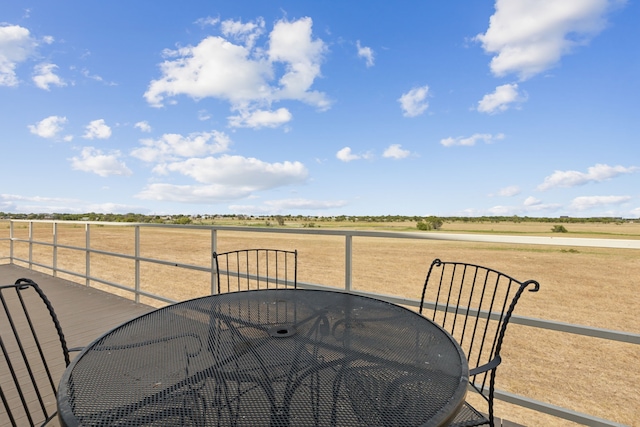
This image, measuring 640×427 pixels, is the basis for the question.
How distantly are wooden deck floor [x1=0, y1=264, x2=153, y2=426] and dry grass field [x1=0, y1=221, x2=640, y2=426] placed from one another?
3.30 feet

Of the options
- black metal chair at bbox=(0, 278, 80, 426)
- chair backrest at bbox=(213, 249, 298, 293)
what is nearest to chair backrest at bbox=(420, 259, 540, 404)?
chair backrest at bbox=(213, 249, 298, 293)

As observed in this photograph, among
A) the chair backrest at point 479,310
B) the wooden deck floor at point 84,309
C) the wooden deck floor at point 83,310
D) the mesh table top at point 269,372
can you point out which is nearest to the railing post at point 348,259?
the chair backrest at point 479,310

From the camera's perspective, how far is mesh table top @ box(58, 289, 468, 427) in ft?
2.52

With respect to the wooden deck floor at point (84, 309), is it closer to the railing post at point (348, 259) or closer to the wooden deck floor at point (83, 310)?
the wooden deck floor at point (83, 310)

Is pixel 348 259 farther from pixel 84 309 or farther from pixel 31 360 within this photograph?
pixel 84 309

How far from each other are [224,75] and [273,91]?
413 centimetres

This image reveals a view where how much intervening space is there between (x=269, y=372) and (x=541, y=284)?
676 inches

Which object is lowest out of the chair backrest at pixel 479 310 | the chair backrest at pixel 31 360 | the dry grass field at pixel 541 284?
the dry grass field at pixel 541 284

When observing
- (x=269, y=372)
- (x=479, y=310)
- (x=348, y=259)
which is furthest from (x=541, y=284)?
(x=269, y=372)

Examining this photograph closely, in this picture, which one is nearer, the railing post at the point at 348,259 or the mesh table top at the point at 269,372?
the mesh table top at the point at 269,372

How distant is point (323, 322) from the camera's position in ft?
4.48

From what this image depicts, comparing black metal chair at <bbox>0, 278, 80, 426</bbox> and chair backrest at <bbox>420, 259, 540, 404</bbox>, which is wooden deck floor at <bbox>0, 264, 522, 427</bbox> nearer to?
black metal chair at <bbox>0, 278, 80, 426</bbox>

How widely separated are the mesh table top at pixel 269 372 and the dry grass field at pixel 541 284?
3.84ft

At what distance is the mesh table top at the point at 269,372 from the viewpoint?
Answer: 0.77 m
